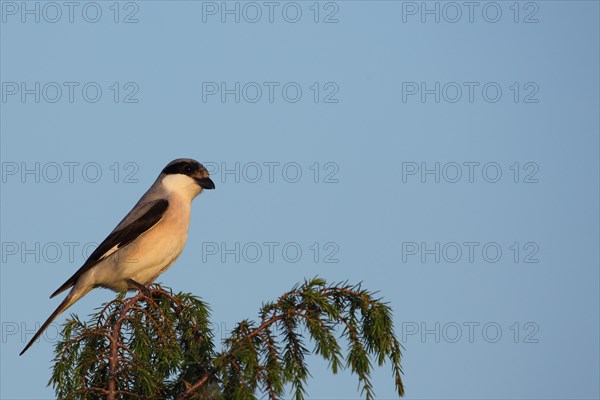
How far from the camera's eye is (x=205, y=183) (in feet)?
28.0

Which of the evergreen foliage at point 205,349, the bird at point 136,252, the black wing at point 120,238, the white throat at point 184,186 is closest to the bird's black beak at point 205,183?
the white throat at point 184,186

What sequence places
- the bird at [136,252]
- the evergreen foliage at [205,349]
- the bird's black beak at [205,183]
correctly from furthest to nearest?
the bird's black beak at [205,183]
the bird at [136,252]
the evergreen foliage at [205,349]

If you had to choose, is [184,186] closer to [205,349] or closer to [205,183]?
[205,183]

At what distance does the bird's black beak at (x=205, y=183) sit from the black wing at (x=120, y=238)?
562 millimetres

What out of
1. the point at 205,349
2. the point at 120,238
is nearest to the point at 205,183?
the point at 120,238

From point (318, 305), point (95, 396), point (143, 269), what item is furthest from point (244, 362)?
point (143, 269)

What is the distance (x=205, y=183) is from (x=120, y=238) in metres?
1.07

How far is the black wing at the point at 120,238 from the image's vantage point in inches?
313

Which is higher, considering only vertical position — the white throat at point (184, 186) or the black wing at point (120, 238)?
the white throat at point (184, 186)

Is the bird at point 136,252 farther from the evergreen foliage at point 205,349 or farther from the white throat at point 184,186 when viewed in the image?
the evergreen foliage at point 205,349

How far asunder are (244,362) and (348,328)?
0.69 m

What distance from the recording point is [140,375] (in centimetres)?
480

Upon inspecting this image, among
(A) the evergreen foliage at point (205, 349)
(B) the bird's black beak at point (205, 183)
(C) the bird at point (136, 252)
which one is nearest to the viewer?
(A) the evergreen foliage at point (205, 349)

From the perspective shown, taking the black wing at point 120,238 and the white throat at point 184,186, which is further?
the white throat at point 184,186
